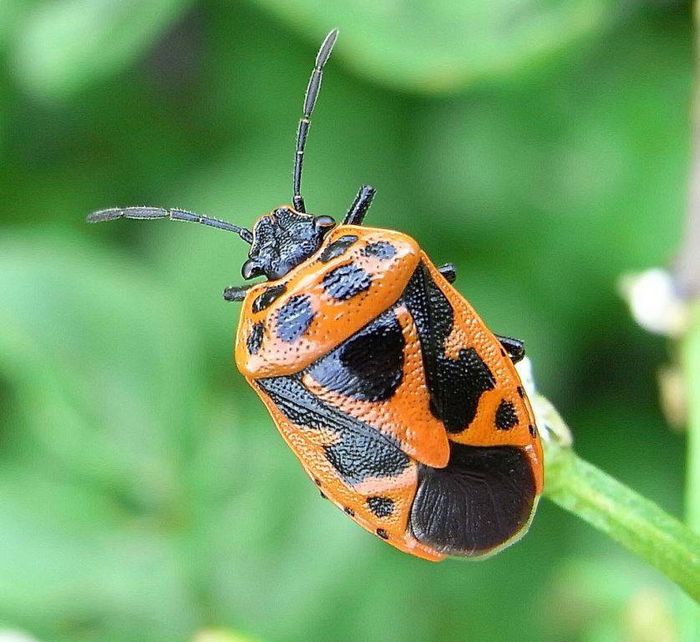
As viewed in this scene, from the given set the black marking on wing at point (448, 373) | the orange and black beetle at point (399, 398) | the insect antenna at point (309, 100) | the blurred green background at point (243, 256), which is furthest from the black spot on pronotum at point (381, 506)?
the blurred green background at point (243, 256)

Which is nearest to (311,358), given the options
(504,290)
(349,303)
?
(349,303)

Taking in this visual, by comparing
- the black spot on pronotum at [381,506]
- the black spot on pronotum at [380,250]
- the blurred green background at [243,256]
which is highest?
the black spot on pronotum at [380,250]

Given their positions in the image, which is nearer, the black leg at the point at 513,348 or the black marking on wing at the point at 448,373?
the black marking on wing at the point at 448,373

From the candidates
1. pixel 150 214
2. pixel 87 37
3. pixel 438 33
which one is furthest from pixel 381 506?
pixel 87 37

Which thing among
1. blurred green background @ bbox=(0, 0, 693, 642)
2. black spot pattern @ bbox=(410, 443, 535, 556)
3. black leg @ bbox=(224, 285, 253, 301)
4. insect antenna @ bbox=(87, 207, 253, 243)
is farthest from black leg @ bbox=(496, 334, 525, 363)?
blurred green background @ bbox=(0, 0, 693, 642)

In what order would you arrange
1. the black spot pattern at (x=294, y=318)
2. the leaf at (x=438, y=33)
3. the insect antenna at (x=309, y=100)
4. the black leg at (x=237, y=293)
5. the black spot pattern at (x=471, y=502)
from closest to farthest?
the black spot pattern at (x=471, y=502) < the black spot pattern at (x=294, y=318) < the black leg at (x=237, y=293) < the insect antenna at (x=309, y=100) < the leaf at (x=438, y=33)

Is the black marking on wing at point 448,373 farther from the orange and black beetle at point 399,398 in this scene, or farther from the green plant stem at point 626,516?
the green plant stem at point 626,516
